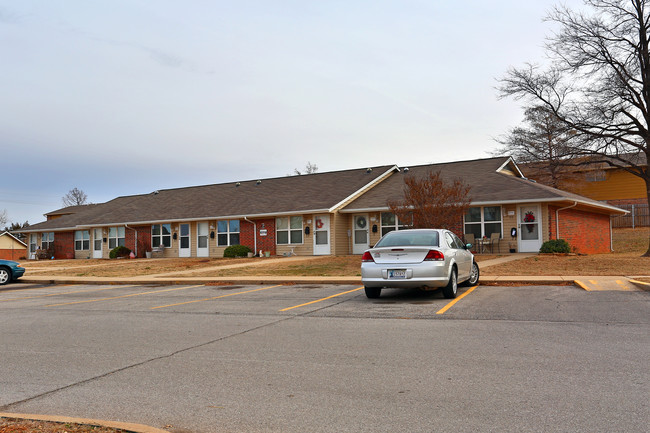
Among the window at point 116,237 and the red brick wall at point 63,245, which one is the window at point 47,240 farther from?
the window at point 116,237

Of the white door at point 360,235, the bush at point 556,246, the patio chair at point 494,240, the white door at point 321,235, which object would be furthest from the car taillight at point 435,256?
the white door at point 360,235

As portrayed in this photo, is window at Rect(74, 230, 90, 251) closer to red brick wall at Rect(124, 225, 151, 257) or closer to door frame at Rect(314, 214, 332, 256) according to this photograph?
red brick wall at Rect(124, 225, 151, 257)

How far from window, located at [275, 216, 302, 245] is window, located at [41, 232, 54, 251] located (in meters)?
21.7

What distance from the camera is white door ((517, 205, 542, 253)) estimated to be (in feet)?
82.1

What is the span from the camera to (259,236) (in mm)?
31797

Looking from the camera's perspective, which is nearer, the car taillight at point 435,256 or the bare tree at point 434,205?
the car taillight at point 435,256

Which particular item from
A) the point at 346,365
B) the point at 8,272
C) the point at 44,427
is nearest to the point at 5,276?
the point at 8,272

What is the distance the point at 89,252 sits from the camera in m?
39.9

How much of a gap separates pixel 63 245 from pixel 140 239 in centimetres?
908

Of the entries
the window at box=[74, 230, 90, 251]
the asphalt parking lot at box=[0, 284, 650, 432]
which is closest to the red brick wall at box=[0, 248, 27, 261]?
the window at box=[74, 230, 90, 251]

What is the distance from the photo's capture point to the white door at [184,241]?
3469cm

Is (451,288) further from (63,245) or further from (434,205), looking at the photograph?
(63,245)

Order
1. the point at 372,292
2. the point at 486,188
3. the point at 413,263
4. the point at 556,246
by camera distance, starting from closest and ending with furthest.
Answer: the point at 413,263, the point at 372,292, the point at 556,246, the point at 486,188

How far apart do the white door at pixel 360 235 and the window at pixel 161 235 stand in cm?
1280
